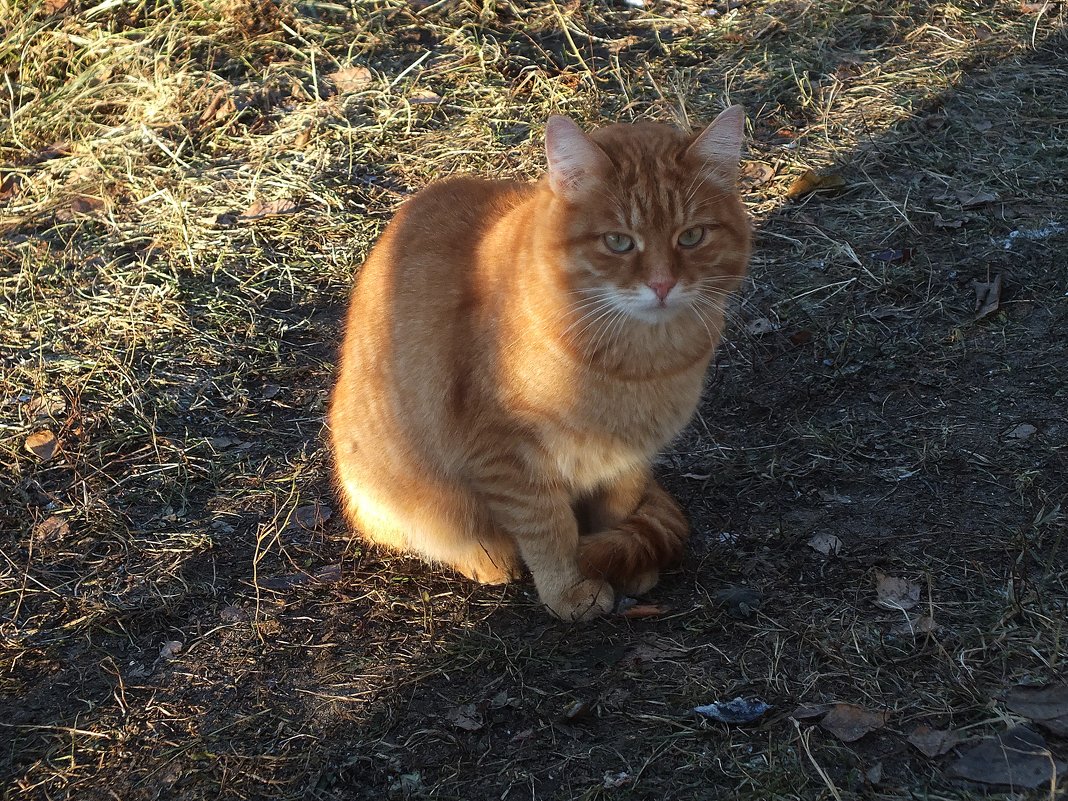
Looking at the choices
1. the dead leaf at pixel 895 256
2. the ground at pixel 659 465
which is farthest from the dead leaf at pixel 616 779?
the dead leaf at pixel 895 256

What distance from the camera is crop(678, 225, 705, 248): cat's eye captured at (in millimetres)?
2730

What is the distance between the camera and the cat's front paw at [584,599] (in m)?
2.97

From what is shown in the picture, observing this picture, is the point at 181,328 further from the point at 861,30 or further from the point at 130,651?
the point at 861,30

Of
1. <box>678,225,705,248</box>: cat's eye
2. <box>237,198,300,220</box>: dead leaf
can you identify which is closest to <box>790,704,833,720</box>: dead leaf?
<box>678,225,705,248</box>: cat's eye

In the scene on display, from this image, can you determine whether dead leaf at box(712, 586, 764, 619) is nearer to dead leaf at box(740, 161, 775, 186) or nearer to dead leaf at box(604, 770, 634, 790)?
dead leaf at box(604, 770, 634, 790)

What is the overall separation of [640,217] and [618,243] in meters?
0.09

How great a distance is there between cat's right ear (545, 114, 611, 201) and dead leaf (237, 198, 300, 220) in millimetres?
2465

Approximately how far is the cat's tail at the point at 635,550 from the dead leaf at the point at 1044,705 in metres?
0.98

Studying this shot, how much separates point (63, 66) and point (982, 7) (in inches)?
195

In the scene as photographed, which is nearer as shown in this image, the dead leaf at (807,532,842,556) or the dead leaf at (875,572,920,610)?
the dead leaf at (875,572,920,610)

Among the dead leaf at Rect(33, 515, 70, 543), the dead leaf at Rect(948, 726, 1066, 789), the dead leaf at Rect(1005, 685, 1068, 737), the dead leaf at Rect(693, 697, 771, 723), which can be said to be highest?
the dead leaf at Rect(33, 515, 70, 543)

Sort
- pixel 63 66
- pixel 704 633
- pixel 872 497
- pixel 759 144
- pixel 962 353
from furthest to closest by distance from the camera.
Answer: pixel 63 66 < pixel 759 144 < pixel 962 353 < pixel 872 497 < pixel 704 633

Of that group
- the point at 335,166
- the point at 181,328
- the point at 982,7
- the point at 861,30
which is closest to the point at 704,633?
the point at 181,328

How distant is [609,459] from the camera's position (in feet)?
9.54
